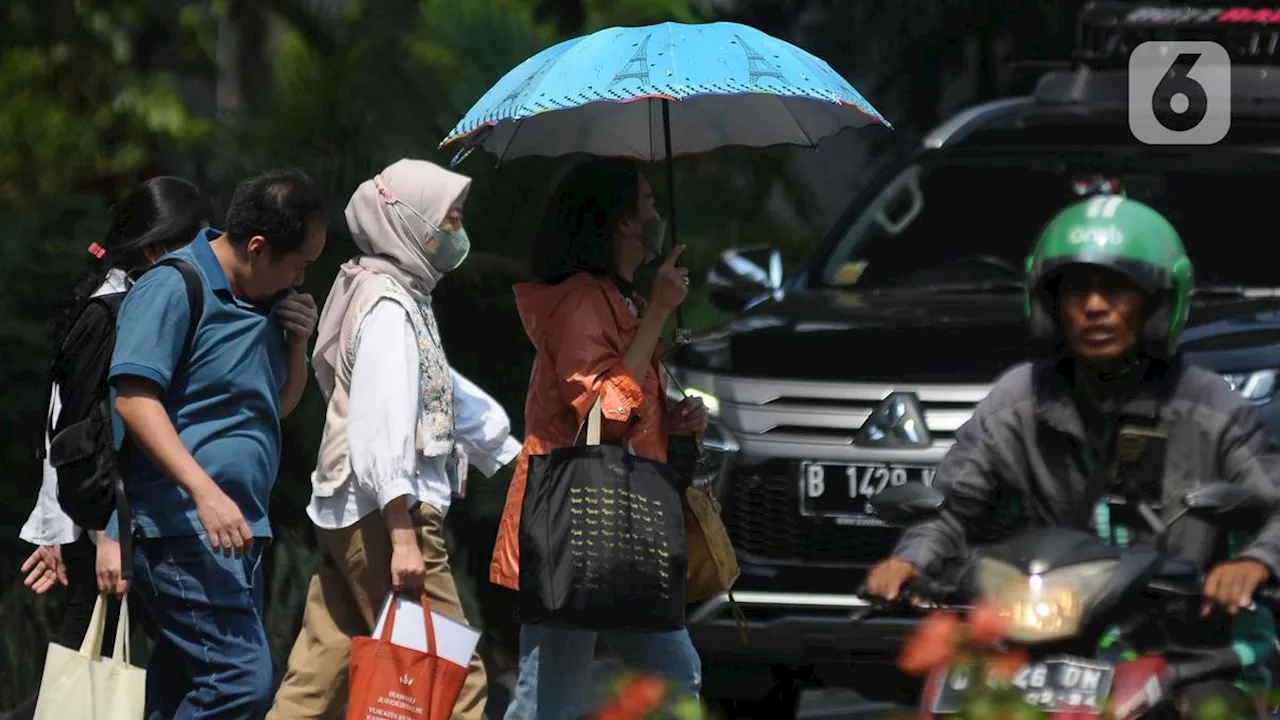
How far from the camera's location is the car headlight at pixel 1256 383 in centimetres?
696

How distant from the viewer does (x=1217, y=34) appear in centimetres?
880

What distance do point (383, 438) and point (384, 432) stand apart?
18 millimetres

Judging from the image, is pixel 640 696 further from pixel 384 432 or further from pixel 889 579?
pixel 384 432

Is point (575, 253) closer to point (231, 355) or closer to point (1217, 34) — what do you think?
point (231, 355)

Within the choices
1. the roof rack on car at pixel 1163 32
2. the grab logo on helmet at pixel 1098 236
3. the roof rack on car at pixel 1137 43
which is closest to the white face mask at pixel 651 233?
the grab logo on helmet at pixel 1098 236

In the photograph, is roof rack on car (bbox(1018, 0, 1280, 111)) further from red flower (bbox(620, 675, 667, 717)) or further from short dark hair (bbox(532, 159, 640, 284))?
red flower (bbox(620, 675, 667, 717))

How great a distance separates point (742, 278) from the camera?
830 cm

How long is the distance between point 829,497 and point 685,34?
1573 millimetres

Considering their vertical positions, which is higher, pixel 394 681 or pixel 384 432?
pixel 384 432

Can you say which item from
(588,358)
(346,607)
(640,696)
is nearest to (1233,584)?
(640,696)

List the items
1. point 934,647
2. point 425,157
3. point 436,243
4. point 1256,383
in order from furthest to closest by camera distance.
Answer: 1. point 425,157
2. point 1256,383
3. point 436,243
4. point 934,647

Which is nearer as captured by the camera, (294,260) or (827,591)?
(294,260)

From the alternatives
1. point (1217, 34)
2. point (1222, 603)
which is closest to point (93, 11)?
point (1217, 34)

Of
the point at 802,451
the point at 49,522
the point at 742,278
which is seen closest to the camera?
the point at 49,522
